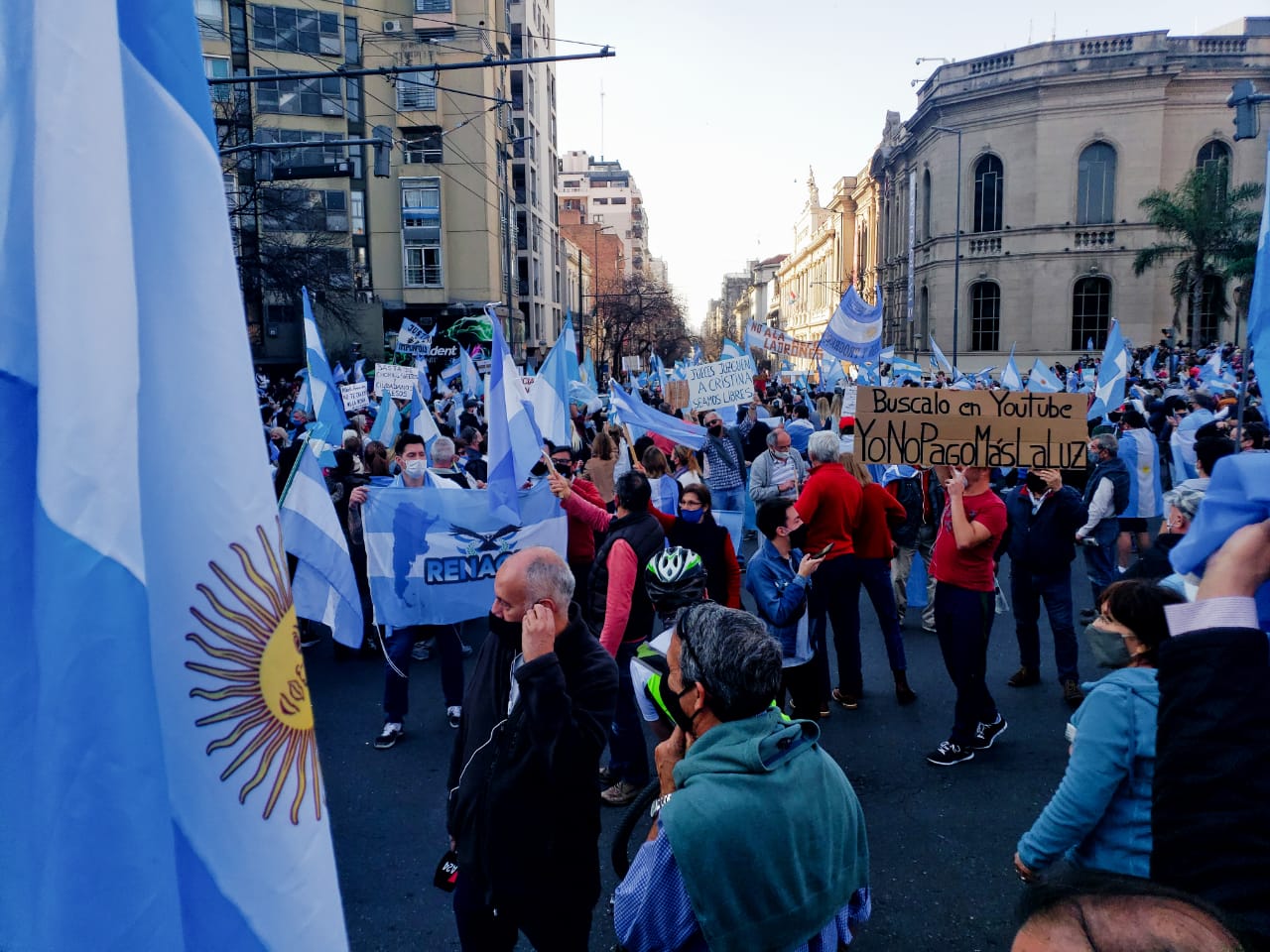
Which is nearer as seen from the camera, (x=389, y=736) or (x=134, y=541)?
(x=134, y=541)

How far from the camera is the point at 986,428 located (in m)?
5.44

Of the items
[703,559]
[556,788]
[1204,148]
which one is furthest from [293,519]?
[1204,148]

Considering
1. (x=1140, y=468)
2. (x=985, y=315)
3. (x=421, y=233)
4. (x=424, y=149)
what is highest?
(x=424, y=149)

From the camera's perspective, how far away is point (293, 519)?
548cm

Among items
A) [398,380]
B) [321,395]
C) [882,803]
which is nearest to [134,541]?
[882,803]

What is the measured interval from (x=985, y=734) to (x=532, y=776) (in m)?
3.78

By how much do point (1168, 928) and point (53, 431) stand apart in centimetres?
140

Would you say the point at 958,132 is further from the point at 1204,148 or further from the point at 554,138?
the point at 554,138

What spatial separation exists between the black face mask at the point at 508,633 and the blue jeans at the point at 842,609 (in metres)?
3.56

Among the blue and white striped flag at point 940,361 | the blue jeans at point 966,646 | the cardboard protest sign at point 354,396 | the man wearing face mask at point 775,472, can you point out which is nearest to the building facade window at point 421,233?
the blue and white striped flag at point 940,361

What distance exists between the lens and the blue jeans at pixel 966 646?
5.44m

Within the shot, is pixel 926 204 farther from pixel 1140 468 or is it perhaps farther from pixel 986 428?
pixel 986 428

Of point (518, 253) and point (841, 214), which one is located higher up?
point (841, 214)

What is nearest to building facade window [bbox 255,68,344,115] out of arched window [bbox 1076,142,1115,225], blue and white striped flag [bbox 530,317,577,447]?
arched window [bbox 1076,142,1115,225]
